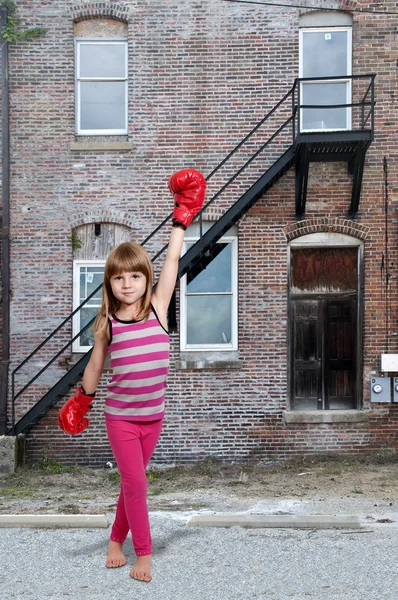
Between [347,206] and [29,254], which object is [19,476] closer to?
[29,254]

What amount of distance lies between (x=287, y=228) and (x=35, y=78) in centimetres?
442

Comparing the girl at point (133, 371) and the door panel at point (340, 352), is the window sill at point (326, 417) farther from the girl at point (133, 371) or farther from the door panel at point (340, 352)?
the girl at point (133, 371)

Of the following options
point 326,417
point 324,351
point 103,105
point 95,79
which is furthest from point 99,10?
point 326,417

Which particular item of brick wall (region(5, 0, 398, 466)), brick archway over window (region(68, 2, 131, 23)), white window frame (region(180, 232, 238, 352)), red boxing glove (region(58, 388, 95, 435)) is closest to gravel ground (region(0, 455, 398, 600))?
red boxing glove (region(58, 388, 95, 435))

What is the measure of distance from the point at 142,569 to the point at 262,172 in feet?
23.5

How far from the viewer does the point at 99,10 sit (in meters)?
10.5

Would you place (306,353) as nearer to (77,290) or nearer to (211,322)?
(211,322)

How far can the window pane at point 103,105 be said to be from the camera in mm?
10680

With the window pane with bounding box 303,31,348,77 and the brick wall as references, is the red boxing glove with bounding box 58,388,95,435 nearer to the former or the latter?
the brick wall

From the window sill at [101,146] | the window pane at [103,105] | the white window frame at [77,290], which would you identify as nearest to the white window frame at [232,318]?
the white window frame at [77,290]

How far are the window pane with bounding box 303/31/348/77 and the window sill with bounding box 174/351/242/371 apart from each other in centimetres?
444

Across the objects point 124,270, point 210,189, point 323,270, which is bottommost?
point 124,270

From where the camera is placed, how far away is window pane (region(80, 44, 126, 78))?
35.0ft

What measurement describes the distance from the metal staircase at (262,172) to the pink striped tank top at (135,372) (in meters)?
5.09
